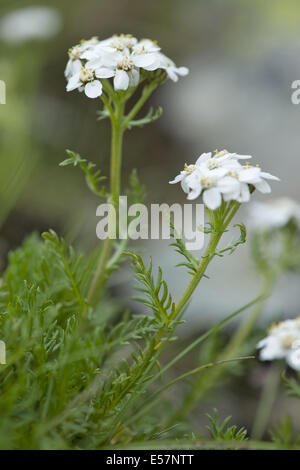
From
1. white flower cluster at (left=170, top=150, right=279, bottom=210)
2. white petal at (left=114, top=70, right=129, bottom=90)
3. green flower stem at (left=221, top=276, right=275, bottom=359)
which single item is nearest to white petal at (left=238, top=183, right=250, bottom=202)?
white flower cluster at (left=170, top=150, right=279, bottom=210)

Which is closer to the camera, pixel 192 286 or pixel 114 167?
pixel 192 286

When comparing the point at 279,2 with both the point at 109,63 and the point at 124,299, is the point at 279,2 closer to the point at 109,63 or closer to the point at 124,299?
the point at 124,299

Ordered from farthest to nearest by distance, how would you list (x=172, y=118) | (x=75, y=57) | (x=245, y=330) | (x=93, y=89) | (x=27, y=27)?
(x=172, y=118) → (x=27, y=27) → (x=245, y=330) → (x=75, y=57) → (x=93, y=89)

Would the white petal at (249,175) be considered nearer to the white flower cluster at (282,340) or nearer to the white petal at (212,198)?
the white petal at (212,198)

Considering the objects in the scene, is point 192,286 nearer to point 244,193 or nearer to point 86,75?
point 244,193

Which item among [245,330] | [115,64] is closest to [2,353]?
[115,64]

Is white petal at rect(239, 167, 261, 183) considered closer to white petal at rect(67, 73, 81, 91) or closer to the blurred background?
white petal at rect(67, 73, 81, 91)
